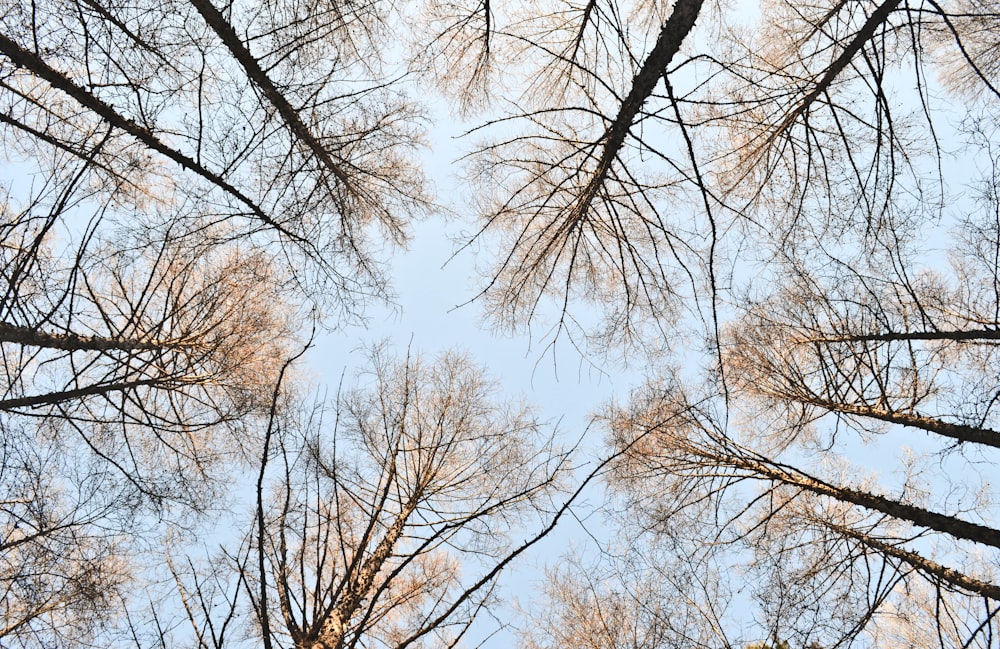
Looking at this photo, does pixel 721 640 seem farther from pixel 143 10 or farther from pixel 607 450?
pixel 143 10

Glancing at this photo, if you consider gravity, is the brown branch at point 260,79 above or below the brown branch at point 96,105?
above

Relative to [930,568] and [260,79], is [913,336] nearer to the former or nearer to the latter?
[930,568]

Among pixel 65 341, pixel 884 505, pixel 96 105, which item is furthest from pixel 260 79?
pixel 884 505

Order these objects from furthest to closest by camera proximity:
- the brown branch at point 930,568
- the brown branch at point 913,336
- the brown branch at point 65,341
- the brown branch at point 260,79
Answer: the brown branch at point 913,336
the brown branch at point 65,341
the brown branch at point 930,568
the brown branch at point 260,79

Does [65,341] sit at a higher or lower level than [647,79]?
lower

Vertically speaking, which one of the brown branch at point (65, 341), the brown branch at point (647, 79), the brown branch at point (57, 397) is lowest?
the brown branch at point (57, 397)

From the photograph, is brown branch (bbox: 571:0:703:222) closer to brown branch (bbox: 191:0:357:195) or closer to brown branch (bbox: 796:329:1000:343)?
brown branch (bbox: 191:0:357:195)

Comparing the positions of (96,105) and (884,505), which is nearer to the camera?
(96,105)

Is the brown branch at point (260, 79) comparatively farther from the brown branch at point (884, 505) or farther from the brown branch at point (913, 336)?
the brown branch at point (913, 336)

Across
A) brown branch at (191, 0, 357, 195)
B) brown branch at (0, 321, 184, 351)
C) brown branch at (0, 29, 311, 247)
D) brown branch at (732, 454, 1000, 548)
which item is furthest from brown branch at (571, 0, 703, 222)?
brown branch at (0, 321, 184, 351)

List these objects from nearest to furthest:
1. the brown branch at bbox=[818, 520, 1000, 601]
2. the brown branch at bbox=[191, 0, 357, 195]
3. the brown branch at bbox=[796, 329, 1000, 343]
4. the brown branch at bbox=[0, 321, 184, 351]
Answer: the brown branch at bbox=[191, 0, 357, 195] < the brown branch at bbox=[818, 520, 1000, 601] < the brown branch at bbox=[0, 321, 184, 351] < the brown branch at bbox=[796, 329, 1000, 343]

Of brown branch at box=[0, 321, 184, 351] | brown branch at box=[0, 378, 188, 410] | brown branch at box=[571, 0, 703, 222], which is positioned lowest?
brown branch at box=[0, 378, 188, 410]

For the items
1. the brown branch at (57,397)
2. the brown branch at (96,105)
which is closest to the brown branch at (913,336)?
the brown branch at (96,105)

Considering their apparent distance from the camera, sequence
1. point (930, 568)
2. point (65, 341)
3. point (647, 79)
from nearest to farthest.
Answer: point (647, 79), point (930, 568), point (65, 341)
